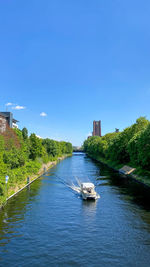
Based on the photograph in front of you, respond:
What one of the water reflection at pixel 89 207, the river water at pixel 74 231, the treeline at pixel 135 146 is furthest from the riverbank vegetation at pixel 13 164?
the treeline at pixel 135 146

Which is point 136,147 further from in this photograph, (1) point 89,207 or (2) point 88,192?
(1) point 89,207

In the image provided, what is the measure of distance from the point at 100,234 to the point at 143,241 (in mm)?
5279

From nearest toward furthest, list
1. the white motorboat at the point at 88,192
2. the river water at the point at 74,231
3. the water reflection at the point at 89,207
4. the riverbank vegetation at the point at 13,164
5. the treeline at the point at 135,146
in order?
the river water at the point at 74,231, the water reflection at the point at 89,207, the white motorboat at the point at 88,192, the riverbank vegetation at the point at 13,164, the treeline at the point at 135,146

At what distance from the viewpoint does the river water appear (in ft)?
69.3

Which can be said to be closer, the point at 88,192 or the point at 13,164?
the point at 88,192

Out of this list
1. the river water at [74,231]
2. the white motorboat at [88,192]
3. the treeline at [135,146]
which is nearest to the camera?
the river water at [74,231]

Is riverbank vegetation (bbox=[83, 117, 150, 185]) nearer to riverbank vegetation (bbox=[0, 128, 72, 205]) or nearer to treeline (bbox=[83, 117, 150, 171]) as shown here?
treeline (bbox=[83, 117, 150, 171])

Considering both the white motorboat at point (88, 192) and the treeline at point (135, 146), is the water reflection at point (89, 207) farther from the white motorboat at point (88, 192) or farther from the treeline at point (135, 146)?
the treeline at point (135, 146)

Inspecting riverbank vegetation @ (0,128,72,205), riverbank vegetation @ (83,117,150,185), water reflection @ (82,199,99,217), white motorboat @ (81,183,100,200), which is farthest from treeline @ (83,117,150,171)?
riverbank vegetation @ (0,128,72,205)

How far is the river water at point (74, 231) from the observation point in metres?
21.1

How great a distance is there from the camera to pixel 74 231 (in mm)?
27594

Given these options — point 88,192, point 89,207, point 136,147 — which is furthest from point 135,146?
point 89,207

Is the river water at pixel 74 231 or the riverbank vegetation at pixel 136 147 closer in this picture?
the river water at pixel 74 231

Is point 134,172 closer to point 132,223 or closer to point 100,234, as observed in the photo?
point 132,223
